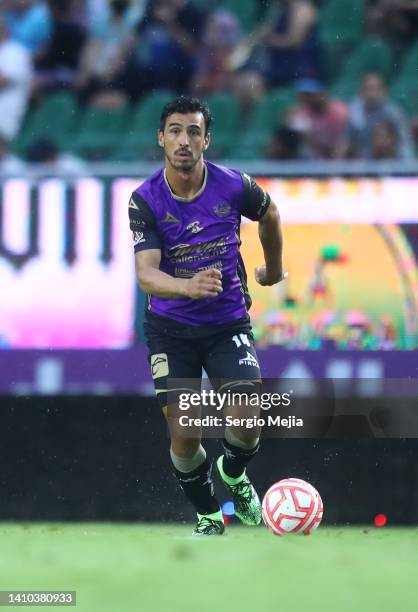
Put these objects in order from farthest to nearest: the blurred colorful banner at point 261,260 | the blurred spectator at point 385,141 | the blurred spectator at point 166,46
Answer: the blurred spectator at point 166,46 < the blurred spectator at point 385,141 < the blurred colorful banner at point 261,260

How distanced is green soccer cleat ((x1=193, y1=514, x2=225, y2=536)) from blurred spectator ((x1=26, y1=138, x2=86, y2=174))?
3.67m

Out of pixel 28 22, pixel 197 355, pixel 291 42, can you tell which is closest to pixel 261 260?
pixel 197 355

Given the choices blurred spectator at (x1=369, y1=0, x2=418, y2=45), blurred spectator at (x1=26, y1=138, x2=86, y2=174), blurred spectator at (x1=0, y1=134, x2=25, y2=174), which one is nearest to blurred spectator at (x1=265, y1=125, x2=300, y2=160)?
blurred spectator at (x1=26, y1=138, x2=86, y2=174)

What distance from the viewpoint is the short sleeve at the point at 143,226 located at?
7.16 metres

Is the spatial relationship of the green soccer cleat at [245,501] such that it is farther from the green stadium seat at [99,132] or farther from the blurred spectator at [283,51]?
the blurred spectator at [283,51]

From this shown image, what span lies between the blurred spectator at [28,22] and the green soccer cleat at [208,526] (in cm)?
571

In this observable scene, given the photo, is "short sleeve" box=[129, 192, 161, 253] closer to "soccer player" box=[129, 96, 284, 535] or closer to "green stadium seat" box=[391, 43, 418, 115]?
"soccer player" box=[129, 96, 284, 535]

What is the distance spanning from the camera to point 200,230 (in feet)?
23.9

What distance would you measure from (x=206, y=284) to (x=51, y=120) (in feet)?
17.3

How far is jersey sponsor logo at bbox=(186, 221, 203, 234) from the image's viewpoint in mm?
7258

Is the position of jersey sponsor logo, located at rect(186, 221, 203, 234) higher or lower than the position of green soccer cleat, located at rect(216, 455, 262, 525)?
higher

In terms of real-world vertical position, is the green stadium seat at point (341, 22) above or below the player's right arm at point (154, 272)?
above

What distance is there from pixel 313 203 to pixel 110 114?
2405mm

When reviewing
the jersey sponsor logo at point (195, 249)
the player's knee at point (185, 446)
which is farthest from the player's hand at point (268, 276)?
the player's knee at point (185, 446)
